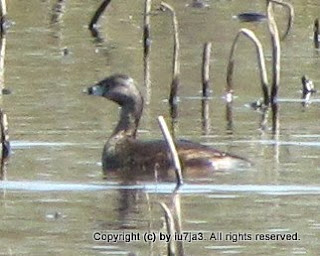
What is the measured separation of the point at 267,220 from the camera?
Result: 11531mm

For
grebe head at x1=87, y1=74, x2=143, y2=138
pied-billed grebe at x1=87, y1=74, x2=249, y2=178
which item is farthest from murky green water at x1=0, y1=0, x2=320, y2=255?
grebe head at x1=87, y1=74, x2=143, y2=138

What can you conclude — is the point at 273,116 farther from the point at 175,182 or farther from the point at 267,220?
the point at 267,220

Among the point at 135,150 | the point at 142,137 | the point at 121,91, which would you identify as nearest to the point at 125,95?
the point at 121,91

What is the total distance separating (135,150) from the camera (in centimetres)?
1438

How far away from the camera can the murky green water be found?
36.9 feet

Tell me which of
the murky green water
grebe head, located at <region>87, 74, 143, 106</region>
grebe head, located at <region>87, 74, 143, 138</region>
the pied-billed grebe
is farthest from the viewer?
grebe head, located at <region>87, 74, 143, 106</region>

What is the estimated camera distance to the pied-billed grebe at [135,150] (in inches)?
536

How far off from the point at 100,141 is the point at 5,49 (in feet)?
20.7

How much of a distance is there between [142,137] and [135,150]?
47.0 inches

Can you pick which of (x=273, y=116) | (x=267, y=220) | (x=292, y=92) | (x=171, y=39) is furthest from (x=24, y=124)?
(x=171, y=39)

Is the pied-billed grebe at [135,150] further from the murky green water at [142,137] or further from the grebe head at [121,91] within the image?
the murky green water at [142,137]

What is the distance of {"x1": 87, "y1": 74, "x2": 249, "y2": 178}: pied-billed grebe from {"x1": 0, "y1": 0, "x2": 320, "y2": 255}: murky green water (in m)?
0.21

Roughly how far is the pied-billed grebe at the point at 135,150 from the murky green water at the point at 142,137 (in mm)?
213

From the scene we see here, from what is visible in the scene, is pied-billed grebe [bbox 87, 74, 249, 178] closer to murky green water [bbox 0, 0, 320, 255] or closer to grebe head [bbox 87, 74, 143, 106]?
grebe head [bbox 87, 74, 143, 106]
